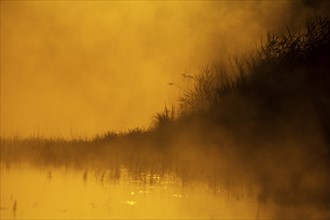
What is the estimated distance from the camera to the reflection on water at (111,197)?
5.65m

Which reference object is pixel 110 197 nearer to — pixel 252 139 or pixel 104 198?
pixel 104 198

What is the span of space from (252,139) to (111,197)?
3.24 m

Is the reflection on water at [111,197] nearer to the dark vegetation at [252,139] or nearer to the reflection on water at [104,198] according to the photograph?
the reflection on water at [104,198]

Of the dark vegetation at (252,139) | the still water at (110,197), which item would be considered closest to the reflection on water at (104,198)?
the still water at (110,197)

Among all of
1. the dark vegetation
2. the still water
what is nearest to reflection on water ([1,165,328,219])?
the still water

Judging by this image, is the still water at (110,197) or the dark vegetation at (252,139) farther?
the dark vegetation at (252,139)

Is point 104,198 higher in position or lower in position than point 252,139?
lower

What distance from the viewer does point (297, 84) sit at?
9.52 m

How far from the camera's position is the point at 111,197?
6.25 m

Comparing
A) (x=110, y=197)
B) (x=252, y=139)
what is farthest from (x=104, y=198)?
(x=252, y=139)

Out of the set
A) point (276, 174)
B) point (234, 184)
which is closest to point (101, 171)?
point (234, 184)

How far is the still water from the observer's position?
5641 millimetres

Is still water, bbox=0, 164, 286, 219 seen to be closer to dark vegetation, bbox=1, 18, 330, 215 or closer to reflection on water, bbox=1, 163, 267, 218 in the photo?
reflection on water, bbox=1, 163, 267, 218

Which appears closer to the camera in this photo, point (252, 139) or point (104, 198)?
point (104, 198)
